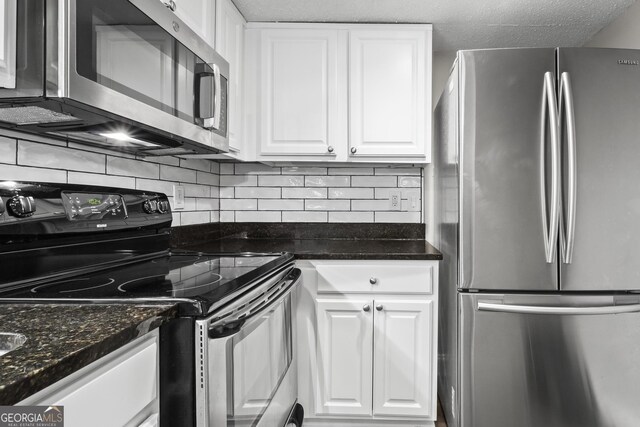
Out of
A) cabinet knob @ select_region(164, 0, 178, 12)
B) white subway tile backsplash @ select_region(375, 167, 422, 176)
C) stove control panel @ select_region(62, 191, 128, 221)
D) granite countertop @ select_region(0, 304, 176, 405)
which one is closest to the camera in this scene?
granite countertop @ select_region(0, 304, 176, 405)

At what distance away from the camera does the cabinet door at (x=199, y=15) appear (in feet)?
4.68

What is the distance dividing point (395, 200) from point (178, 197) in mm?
1325

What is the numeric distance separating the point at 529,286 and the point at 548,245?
19 cm

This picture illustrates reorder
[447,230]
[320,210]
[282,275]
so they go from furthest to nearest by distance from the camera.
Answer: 1. [320,210]
2. [447,230]
3. [282,275]

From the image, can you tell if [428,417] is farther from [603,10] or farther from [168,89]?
[603,10]

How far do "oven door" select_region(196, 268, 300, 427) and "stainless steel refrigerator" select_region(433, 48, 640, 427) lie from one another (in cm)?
76

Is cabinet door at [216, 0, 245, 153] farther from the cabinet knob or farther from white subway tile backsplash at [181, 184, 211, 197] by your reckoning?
the cabinet knob

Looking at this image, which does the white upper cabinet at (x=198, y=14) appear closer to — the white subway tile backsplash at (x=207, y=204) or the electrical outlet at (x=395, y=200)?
the white subway tile backsplash at (x=207, y=204)

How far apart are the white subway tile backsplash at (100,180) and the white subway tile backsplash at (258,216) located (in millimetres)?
942

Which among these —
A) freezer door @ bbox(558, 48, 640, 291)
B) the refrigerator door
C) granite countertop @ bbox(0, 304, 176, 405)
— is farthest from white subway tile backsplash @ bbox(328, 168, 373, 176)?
granite countertop @ bbox(0, 304, 176, 405)

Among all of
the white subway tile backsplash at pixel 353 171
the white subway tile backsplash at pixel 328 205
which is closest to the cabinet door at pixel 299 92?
the white subway tile backsplash at pixel 353 171

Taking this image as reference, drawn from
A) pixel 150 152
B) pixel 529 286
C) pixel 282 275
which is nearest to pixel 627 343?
pixel 529 286

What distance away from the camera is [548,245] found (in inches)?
61.8

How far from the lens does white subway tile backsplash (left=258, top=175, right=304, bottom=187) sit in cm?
252
